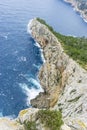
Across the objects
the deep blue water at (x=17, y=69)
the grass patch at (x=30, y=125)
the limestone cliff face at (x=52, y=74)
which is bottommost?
the deep blue water at (x=17, y=69)

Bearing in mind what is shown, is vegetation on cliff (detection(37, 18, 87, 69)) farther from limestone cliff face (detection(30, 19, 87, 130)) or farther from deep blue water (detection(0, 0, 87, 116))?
deep blue water (detection(0, 0, 87, 116))

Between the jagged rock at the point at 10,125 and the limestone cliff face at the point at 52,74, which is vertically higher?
the jagged rock at the point at 10,125

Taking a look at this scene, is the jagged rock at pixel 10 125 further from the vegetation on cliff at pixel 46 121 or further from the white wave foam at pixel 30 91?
the white wave foam at pixel 30 91

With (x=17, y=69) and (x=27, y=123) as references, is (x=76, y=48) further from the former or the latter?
(x=27, y=123)

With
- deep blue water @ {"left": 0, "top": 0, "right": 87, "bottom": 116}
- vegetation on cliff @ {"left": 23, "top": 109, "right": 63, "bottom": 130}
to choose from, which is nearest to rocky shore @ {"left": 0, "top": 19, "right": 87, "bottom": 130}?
vegetation on cliff @ {"left": 23, "top": 109, "right": 63, "bottom": 130}

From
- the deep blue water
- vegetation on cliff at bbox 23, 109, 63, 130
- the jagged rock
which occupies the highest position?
vegetation on cliff at bbox 23, 109, 63, 130

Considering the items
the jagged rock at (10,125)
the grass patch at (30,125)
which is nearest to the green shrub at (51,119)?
the grass patch at (30,125)

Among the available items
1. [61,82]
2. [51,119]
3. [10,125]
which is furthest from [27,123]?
[61,82]
